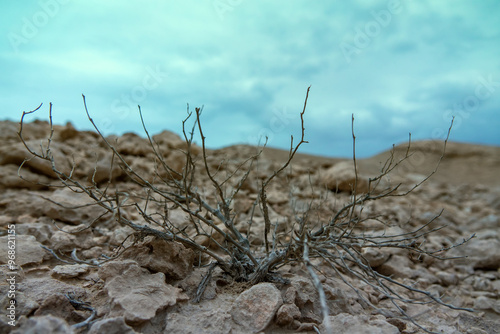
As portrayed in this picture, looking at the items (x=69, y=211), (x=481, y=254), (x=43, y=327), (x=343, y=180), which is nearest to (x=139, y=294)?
(x=43, y=327)

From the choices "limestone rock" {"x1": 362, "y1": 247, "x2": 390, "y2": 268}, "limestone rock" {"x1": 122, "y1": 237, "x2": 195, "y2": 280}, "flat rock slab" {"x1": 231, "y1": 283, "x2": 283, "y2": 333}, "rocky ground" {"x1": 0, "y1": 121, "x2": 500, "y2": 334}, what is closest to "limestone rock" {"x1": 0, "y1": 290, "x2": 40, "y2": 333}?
"rocky ground" {"x1": 0, "y1": 121, "x2": 500, "y2": 334}

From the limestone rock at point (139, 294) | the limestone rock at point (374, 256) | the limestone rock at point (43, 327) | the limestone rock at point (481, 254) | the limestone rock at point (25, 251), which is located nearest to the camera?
the limestone rock at point (43, 327)

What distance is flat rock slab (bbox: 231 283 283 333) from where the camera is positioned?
6.00 ft

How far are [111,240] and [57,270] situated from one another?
23.0 inches

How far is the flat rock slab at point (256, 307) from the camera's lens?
1.83 metres

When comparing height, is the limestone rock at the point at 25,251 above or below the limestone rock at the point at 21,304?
above

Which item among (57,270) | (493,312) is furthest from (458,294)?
(57,270)

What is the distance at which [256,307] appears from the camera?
6.20 feet

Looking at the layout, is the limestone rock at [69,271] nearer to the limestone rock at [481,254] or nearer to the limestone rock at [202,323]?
the limestone rock at [202,323]

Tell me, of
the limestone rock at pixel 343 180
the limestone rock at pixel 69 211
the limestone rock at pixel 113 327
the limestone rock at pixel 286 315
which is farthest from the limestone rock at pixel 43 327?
the limestone rock at pixel 343 180

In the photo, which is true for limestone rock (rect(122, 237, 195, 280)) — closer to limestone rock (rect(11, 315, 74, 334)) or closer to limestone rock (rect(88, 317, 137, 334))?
limestone rock (rect(88, 317, 137, 334))

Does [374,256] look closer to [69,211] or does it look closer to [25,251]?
[25,251]

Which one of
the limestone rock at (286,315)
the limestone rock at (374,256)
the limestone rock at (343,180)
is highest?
the limestone rock at (343,180)

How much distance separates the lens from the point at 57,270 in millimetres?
2264
